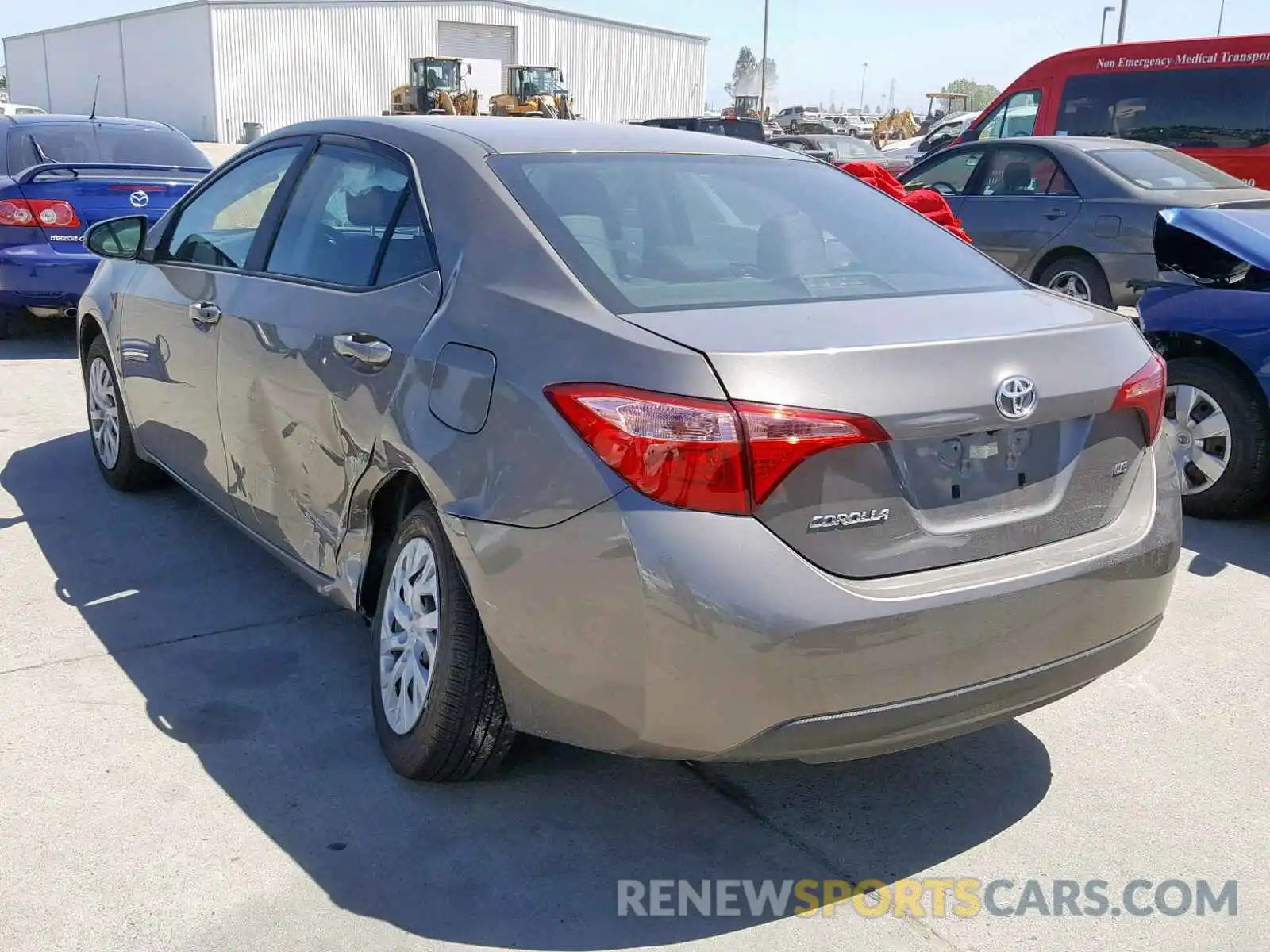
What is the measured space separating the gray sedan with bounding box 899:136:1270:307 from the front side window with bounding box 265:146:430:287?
20.1 ft

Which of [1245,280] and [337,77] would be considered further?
[337,77]

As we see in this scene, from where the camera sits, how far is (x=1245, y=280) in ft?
17.9

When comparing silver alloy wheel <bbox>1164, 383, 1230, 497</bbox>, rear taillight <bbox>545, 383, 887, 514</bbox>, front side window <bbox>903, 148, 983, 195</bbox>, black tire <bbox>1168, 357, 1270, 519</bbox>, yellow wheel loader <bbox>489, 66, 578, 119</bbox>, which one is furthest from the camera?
yellow wheel loader <bbox>489, 66, 578, 119</bbox>

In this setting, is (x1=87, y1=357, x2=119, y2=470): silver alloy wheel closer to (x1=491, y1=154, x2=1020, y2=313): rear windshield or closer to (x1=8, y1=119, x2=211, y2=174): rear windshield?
(x1=491, y1=154, x2=1020, y2=313): rear windshield

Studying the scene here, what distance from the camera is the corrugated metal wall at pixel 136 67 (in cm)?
4594

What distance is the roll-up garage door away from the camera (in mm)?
51000

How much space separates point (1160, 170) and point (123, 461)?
772cm

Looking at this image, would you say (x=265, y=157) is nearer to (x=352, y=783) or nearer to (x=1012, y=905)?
(x=352, y=783)

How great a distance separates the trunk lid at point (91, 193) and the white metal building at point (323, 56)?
130ft

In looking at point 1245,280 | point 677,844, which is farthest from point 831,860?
point 1245,280

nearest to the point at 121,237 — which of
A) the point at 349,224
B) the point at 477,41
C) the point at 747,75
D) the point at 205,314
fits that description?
the point at 205,314

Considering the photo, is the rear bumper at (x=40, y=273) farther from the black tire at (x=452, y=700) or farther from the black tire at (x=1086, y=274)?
the black tire at (x=1086, y=274)

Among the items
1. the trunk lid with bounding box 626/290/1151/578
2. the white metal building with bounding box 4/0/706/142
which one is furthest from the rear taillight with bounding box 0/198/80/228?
the white metal building with bounding box 4/0/706/142

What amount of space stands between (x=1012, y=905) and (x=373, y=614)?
1.74 meters
